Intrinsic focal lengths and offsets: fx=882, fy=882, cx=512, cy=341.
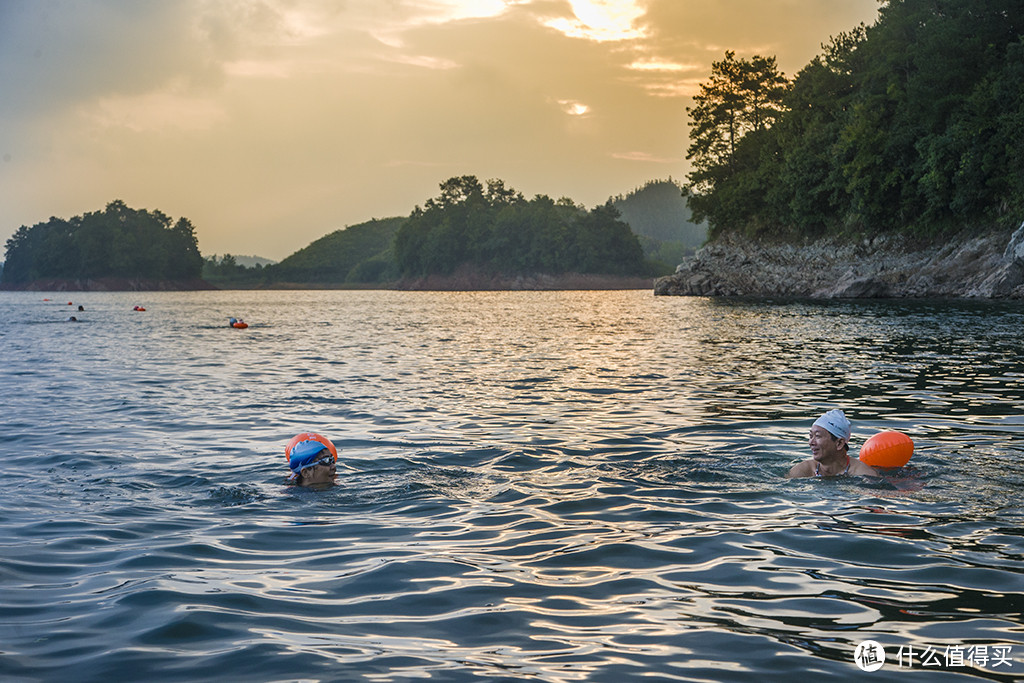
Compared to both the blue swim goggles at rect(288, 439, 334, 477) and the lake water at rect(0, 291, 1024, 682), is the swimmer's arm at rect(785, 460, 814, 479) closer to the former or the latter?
the lake water at rect(0, 291, 1024, 682)

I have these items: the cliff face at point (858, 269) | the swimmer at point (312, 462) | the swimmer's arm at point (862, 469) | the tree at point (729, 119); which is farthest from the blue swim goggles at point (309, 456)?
the tree at point (729, 119)

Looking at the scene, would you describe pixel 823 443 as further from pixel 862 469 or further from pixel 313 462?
pixel 313 462

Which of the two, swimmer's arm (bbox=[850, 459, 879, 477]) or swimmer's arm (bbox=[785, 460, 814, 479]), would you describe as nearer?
swimmer's arm (bbox=[850, 459, 879, 477])

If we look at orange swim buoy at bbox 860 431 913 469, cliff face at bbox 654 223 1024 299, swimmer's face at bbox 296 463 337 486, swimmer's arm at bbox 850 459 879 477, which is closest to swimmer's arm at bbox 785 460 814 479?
swimmer's arm at bbox 850 459 879 477

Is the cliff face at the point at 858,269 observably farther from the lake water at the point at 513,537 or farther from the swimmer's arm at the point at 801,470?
the swimmer's arm at the point at 801,470

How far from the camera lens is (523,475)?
37.4 feet

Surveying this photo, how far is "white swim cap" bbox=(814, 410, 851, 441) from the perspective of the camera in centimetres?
1094

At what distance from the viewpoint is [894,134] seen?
253 feet

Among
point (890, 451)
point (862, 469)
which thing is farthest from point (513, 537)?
point (890, 451)

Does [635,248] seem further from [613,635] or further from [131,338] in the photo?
[613,635]

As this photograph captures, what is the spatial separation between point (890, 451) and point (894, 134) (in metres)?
74.5

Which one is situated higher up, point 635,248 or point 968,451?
point 635,248

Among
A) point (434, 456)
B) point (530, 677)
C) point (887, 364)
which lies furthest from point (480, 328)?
point (530, 677)

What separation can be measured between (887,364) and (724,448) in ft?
44.3
